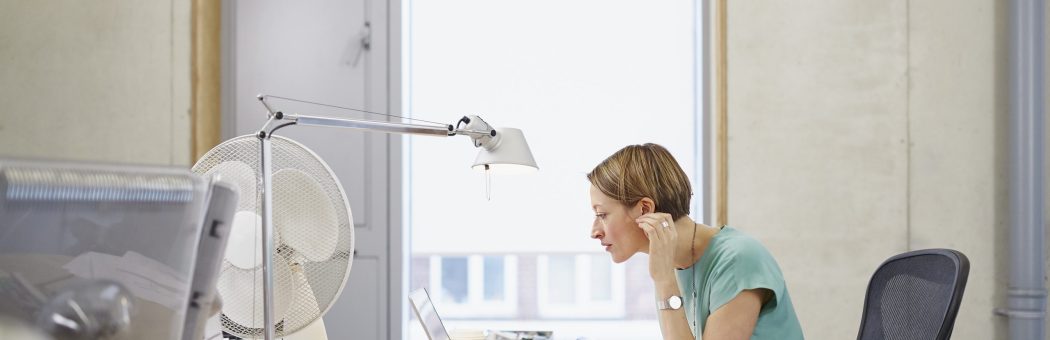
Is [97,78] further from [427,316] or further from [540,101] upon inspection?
[540,101]

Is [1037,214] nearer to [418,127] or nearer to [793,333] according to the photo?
[793,333]

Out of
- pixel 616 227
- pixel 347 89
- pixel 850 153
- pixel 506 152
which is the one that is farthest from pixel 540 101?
pixel 506 152

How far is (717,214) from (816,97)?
611 millimetres

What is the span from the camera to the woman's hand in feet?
5.36

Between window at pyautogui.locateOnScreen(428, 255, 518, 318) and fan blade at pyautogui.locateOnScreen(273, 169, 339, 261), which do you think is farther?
window at pyautogui.locateOnScreen(428, 255, 518, 318)

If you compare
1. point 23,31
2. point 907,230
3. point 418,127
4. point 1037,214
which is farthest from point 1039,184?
point 23,31

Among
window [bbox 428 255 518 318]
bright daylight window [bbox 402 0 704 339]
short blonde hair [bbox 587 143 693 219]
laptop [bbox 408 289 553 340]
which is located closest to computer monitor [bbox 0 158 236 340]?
short blonde hair [bbox 587 143 693 219]

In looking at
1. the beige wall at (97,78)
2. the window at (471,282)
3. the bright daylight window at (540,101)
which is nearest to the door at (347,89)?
the beige wall at (97,78)

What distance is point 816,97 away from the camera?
122 inches

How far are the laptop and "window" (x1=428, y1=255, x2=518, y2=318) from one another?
3.20 metres

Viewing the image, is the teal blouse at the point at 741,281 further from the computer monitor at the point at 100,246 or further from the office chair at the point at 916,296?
the computer monitor at the point at 100,246

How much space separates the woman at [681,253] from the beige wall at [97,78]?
2102mm

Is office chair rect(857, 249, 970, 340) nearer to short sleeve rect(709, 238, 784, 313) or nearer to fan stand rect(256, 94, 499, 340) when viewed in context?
short sleeve rect(709, 238, 784, 313)

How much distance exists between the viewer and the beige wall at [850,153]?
3.11 metres
